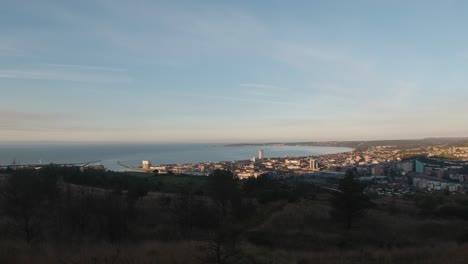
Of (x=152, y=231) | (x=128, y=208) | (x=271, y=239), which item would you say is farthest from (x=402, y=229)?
(x=128, y=208)

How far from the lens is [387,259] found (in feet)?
29.1

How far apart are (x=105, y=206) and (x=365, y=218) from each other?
14335 millimetres

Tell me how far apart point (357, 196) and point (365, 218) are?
76.4 inches

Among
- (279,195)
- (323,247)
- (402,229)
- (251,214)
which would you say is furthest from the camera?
(279,195)

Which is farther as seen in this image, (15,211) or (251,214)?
(251,214)

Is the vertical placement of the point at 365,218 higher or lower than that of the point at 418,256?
lower

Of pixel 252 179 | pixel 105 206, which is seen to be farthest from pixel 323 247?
A: pixel 252 179

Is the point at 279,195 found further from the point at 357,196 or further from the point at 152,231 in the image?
the point at 152,231

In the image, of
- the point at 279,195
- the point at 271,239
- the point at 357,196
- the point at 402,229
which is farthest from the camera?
the point at 279,195

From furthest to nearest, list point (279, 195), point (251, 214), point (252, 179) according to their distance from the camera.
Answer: point (252, 179)
point (279, 195)
point (251, 214)

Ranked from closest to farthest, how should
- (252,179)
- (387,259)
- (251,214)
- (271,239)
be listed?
(387,259) → (271,239) → (251,214) → (252,179)

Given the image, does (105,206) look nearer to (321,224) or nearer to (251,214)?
(251,214)

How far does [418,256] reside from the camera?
9.16 m

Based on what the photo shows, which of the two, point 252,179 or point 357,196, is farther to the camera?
point 252,179
